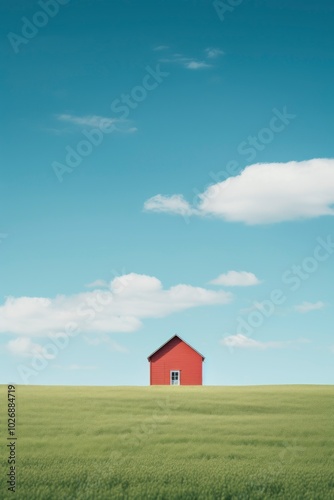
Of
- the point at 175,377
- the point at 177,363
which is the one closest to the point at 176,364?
the point at 177,363

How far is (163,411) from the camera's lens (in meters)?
30.4

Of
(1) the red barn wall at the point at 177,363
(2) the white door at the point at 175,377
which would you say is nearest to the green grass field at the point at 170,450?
(1) the red barn wall at the point at 177,363

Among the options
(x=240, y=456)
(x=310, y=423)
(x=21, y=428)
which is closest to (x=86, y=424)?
(x=21, y=428)

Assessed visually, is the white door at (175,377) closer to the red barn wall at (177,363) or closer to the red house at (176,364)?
the red house at (176,364)

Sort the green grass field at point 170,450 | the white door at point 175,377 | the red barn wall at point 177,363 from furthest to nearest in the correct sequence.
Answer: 1. the white door at point 175,377
2. the red barn wall at point 177,363
3. the green grass field at point 170,450

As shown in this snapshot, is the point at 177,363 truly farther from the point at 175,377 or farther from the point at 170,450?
the point at 170,450

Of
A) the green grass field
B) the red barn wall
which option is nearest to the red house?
the red barn wall

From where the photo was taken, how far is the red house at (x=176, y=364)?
6062 centimetres

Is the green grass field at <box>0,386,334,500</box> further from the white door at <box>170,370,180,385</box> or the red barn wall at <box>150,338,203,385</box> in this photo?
the white door at <box>170,370,180,385</box>

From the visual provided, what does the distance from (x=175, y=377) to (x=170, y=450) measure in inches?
1579

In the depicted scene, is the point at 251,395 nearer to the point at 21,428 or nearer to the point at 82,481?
the point at 21,428

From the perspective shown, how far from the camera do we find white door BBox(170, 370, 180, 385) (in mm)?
60750

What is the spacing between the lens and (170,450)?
21156 mm

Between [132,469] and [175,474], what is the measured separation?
134cm
